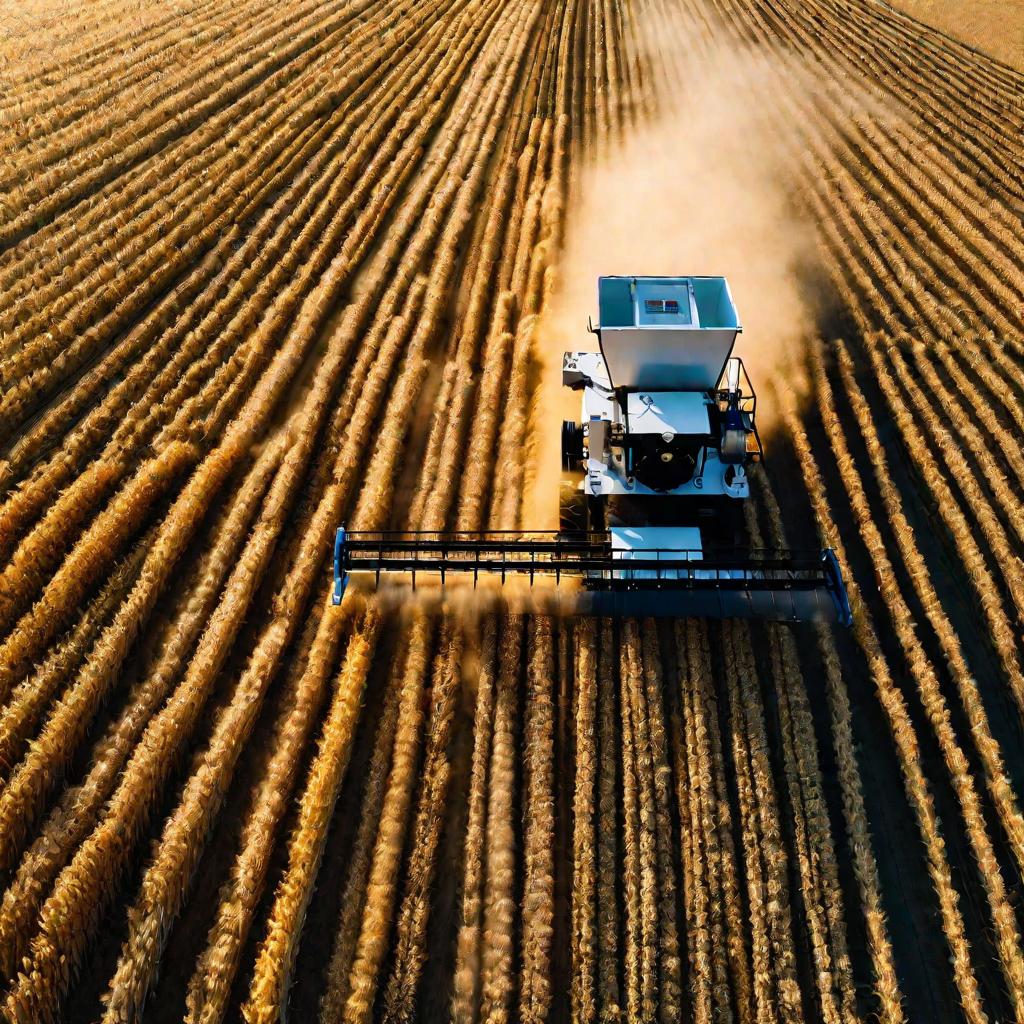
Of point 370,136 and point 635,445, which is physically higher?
point 370,136

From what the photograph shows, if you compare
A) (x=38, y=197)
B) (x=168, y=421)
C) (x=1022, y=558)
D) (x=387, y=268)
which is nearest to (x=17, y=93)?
(x=38, y=197)

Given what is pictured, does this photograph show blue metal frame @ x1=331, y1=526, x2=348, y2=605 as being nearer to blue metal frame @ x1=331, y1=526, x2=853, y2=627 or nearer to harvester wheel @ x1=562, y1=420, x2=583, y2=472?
blue metal frame @ x1=331, y1=526, x2=853, y2=627

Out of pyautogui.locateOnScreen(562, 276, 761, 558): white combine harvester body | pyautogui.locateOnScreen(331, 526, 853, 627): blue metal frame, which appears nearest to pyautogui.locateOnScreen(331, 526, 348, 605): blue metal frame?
pyautogui.locateOnScreen(331, 526, 853, 627): blue metal frame

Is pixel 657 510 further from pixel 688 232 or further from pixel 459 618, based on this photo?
pixel 688 232

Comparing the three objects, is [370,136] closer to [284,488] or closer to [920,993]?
[284,488]

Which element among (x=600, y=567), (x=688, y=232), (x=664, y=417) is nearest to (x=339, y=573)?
(x=600, y=567)

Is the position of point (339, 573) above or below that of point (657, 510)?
below
